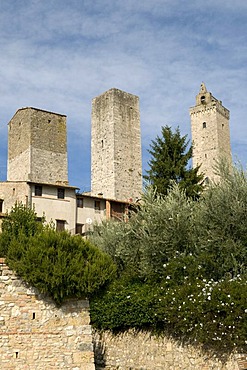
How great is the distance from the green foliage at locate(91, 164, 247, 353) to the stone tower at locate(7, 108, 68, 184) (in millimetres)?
22755

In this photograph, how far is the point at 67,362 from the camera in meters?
11.9

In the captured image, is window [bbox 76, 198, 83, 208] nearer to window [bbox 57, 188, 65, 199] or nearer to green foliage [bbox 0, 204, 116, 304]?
window [bbox 57, 188, 65, 199]

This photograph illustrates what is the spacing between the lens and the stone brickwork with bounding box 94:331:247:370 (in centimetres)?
1402

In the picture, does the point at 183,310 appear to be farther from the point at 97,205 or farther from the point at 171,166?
the point at 97,205

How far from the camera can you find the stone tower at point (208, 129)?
62688 mm

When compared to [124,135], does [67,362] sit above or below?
below

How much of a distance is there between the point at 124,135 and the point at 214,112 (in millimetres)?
25902

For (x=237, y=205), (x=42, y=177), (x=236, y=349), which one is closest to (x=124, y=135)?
(x=42, y=177)

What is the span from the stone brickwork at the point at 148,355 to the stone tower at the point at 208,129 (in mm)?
45564

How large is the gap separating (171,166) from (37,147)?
1840cm

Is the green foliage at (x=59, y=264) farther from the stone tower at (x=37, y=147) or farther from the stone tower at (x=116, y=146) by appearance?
the stone tower at (x=37, y=147)

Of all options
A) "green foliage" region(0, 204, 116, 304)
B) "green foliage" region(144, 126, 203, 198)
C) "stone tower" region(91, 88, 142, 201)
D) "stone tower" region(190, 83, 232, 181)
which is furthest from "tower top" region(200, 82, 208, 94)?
"green foliage" region(0, 204, 116, 304)

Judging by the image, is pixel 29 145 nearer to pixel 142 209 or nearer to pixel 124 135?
pixel 124 135

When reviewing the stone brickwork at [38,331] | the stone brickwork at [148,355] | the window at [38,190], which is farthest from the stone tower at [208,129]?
the stone brickwork at [38,331]
